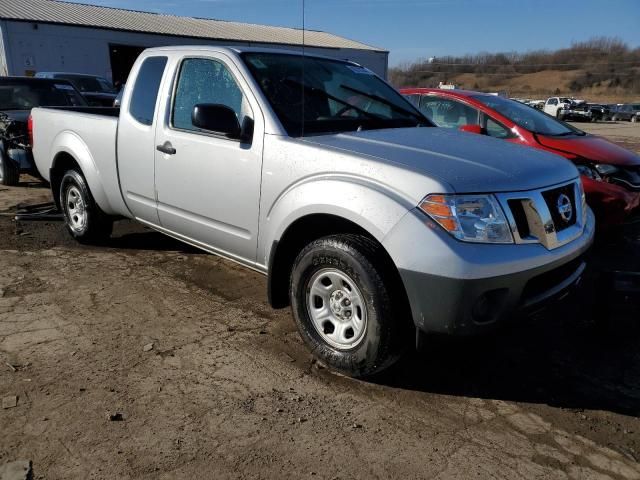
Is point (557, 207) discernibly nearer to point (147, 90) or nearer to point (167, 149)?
point (167, 149)

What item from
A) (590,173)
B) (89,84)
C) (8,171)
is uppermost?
(89,84)

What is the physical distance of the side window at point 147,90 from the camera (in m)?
4.29

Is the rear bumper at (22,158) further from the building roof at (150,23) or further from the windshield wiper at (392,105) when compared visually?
the building roof at (150,23)

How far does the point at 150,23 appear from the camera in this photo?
3319 cm

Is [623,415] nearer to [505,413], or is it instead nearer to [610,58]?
[505,413]

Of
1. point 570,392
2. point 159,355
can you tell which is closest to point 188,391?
point 159,355

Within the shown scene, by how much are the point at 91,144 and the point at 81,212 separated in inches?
32.1

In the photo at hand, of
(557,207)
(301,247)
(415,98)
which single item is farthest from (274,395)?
(415,98)

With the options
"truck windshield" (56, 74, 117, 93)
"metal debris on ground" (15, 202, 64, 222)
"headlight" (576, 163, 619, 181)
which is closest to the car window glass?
"headlight" (576, 163, 619, 181)

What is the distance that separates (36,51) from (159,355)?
2828cm

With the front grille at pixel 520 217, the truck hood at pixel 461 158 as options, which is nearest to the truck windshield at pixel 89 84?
the truck hood at pixel 461 158

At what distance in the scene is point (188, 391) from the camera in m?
2.95

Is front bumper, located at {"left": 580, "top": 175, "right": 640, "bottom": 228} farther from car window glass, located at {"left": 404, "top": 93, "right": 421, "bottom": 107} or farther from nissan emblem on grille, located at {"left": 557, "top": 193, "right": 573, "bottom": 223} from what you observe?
car window glass, located at {"left": 404, "top": 93, "right": 421, "bottom": 107}

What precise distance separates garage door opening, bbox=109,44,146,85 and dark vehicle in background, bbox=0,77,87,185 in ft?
75.5
